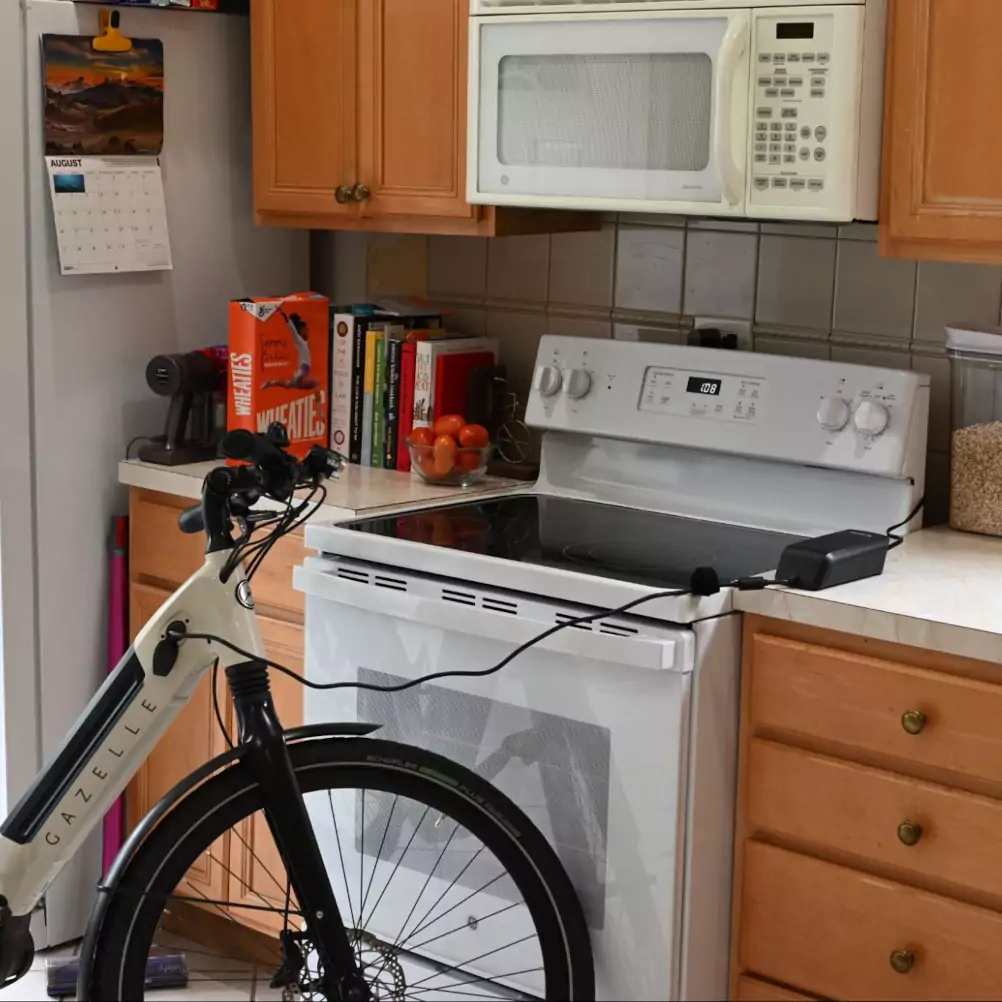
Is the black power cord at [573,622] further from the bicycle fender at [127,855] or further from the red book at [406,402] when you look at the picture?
the red book at [406,402]

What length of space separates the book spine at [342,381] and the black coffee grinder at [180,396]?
0.21 m

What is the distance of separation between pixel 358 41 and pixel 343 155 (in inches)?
7.6

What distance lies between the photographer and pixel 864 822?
218 centimetres

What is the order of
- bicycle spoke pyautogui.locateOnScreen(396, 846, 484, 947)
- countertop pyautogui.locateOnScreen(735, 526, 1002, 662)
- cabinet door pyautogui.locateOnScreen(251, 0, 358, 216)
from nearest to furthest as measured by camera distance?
countertop pyautogui.locateOnScreen(735, 526, 1002, 662), bicycle spoke pyautogui.locateOnScreen(396, 846, 484, 947), cabinet door pyautogui.locateOnScreen(251, 0, 358, 216)

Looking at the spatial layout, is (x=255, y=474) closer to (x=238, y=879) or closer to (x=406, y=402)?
(x=406, y=402)

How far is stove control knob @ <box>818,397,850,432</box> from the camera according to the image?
8.30 ft

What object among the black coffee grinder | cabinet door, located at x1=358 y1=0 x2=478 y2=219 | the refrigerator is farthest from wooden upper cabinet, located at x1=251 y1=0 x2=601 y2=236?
the black coffee grinder

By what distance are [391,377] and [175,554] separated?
0.49m

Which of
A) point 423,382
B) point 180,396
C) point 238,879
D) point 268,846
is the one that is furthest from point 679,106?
point 238,879

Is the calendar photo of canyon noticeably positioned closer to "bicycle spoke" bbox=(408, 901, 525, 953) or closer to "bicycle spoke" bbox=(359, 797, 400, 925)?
"bicycle spoke" bbox=(359, 797, 400, 925)

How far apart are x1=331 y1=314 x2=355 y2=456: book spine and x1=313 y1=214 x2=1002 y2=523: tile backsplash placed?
262mm

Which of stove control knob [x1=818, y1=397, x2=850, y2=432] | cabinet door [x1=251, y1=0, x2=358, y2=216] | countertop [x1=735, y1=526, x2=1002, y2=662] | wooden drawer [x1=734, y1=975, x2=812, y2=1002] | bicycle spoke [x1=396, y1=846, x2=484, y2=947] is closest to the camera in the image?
countertop [x1=735, y1=526, x2=1002, y2=662]

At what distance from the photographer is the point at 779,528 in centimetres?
264

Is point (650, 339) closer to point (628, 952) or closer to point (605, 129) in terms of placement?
point (605, 129)
